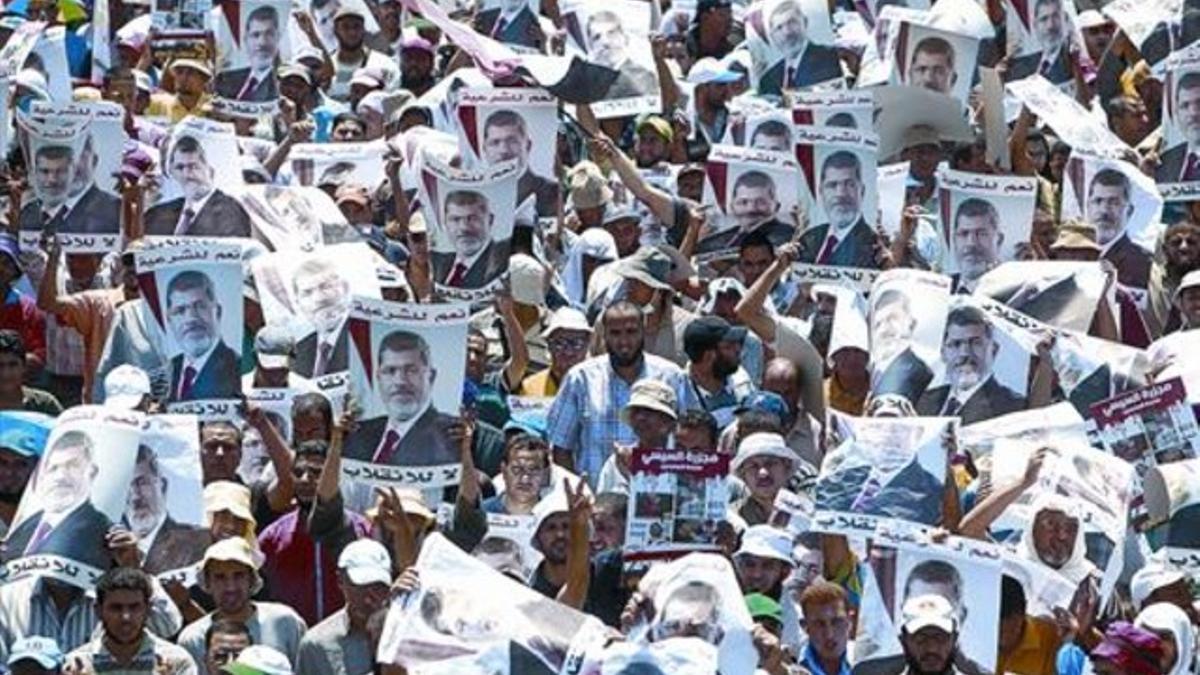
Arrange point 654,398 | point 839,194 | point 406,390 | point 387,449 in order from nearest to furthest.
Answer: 1. point 387,449
2. point 406,390
3. point 654,398
4. point 839,194

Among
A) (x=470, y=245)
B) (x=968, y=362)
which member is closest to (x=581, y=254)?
(x=470, y=245)

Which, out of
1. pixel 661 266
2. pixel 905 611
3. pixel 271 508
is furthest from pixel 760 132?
pixel 905 611

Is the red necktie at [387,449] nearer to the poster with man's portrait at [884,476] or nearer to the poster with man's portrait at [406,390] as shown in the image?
the poster with man's portrait at [406,390]

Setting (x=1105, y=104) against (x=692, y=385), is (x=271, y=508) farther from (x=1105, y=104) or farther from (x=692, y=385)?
(x=1105, y=104)

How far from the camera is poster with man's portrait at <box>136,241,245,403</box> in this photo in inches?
846

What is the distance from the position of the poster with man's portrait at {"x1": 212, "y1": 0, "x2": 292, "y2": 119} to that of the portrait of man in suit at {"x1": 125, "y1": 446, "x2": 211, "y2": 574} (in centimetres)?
597

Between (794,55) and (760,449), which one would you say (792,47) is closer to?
(794,55)

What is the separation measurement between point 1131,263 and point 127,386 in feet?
15.6

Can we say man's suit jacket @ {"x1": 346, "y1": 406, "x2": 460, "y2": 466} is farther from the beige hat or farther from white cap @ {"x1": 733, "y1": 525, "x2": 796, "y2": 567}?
white cap @ {"x1": 733, "y1": 525, "x2": 796, "y2": 567}

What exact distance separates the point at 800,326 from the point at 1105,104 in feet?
12.7

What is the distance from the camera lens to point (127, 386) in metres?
21.2

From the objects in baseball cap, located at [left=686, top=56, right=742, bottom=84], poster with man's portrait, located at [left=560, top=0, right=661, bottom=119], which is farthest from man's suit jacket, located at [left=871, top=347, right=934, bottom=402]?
baseball cap, located at [left=686, top=56, right=742, bottom=84]

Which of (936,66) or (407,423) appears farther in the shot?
(936,66)

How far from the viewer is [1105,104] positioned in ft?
87.8
